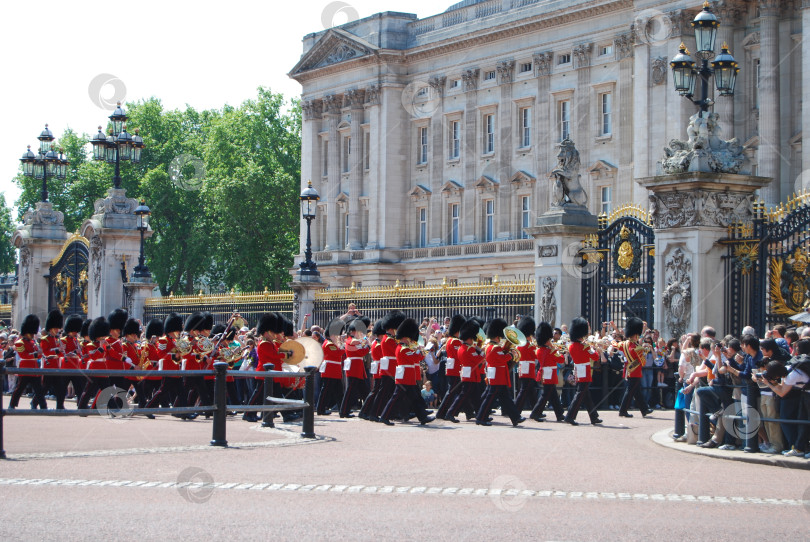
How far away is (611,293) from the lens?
19.7 m

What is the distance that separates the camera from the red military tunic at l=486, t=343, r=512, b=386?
16.9 metres

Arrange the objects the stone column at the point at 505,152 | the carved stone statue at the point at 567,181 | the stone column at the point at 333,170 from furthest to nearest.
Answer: the stone column at the point at 333,170 → the stone column at the point at 505,152 → the carved stone statue at the point at 567,181

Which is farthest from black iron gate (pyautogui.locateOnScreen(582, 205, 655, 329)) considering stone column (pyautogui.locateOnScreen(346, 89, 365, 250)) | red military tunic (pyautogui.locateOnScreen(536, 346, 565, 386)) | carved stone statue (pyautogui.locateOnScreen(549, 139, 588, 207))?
stone column (pyautogui.locateOnScreen(346, 89, 365, 250))

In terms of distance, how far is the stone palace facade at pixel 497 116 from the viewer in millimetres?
41312

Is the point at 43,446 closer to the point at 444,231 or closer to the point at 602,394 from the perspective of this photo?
the point at 602,394

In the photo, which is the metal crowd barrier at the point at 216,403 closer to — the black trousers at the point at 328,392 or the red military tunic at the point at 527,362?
the black trousers at the point at 328,392

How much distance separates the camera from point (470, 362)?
17.3m

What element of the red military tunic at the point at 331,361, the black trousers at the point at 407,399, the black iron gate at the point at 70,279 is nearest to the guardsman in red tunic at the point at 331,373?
the red military tunic at the point at 331,361

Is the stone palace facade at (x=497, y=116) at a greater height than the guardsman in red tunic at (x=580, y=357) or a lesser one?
greater

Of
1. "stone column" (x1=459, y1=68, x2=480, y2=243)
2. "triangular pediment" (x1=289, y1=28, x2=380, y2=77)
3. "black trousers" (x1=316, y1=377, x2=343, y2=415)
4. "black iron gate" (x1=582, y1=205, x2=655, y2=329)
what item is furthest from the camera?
"triangular pediment" (x1=289, y1=28, x2=380, y2=77)

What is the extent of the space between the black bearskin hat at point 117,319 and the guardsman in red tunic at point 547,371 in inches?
245

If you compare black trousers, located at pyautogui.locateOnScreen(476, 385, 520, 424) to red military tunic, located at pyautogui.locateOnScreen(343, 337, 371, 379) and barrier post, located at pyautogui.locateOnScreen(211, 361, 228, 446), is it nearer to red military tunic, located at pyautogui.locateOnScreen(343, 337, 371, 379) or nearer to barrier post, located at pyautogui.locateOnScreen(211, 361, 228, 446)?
red military tunic, located at pyautogui.locateOnScreen(343, 337, 371, 379)

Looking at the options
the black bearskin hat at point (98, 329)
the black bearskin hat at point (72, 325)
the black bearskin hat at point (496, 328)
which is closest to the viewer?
the black bearskin hat at point (496, 328)

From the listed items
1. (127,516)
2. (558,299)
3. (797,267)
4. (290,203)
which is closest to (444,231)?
(290,203)
